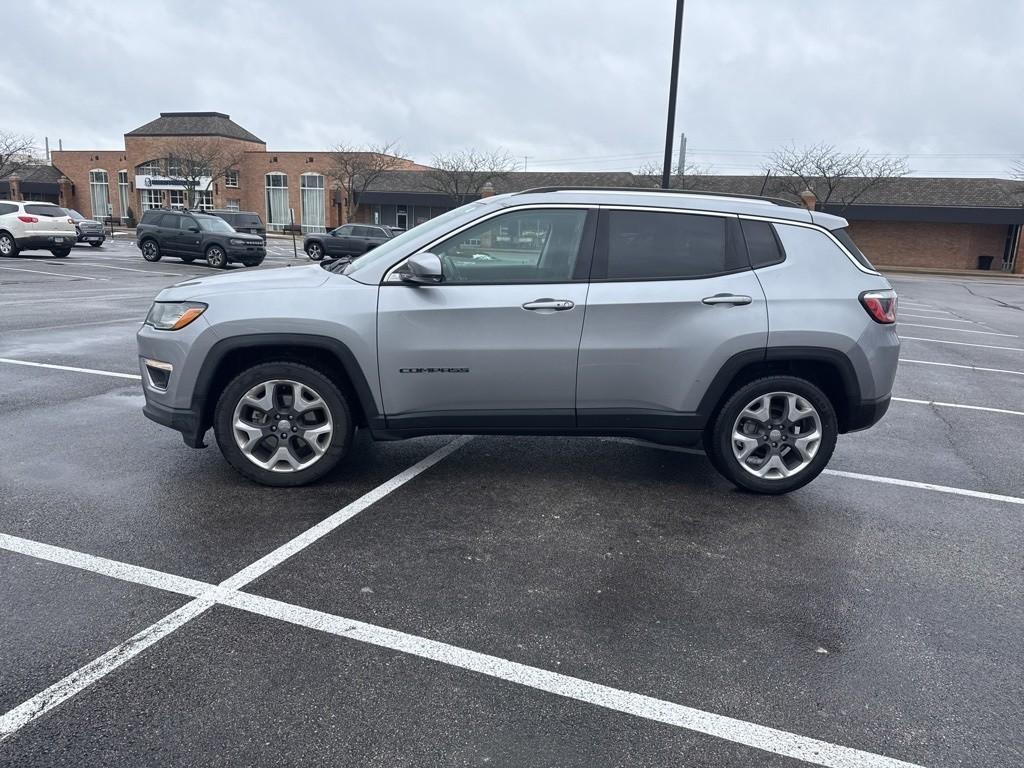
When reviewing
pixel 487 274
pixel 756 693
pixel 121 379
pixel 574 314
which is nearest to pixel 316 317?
pixel 487 274

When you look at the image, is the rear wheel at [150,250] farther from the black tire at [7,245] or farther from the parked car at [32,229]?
the black tire at [7,245]

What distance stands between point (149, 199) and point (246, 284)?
65230 millimetres

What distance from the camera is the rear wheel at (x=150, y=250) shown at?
25.5 m

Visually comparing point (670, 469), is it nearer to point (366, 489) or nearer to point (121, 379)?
point (366, 489)

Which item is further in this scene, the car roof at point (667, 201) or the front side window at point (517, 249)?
the car roof at point (667, 201)

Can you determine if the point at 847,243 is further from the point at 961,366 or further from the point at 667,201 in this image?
the point at 961,366

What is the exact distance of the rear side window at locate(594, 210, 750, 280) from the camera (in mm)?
4668

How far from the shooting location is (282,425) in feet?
15.3

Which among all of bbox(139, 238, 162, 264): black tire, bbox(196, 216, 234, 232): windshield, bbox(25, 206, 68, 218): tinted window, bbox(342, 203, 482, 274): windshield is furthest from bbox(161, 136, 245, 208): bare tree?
bbox(342, 203, 482, 274): windshield

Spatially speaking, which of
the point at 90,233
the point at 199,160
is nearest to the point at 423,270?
the point at 90,233

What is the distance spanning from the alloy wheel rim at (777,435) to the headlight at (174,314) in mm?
3352

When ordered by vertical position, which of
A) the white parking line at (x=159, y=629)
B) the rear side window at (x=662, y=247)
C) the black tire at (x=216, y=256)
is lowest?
the white parking line at (x=159, y=629)

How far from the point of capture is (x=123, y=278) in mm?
19391

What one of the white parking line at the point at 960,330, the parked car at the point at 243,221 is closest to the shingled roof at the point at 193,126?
the parked car at the point at 243,221
